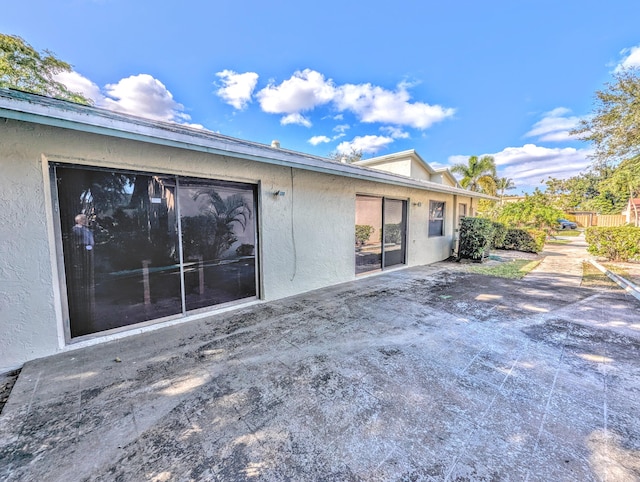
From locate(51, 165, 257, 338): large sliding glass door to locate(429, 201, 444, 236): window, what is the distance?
7.23m

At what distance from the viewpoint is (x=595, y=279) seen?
7035 millimetres

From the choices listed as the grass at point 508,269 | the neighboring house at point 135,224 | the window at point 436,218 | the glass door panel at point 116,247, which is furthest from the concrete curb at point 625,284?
the glass door panel at point 116,247

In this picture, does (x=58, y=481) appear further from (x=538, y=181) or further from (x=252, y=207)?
(x=538, y=181)

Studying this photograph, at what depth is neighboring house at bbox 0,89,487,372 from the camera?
2.95 meters

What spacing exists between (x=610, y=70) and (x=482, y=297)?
1092 cm

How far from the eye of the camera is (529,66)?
1005cm

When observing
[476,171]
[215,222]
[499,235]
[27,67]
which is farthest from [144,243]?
[476,171]

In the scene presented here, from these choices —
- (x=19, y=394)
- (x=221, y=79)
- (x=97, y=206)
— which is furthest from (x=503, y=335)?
(x=221, y=79)

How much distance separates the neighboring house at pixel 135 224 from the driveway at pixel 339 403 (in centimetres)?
53

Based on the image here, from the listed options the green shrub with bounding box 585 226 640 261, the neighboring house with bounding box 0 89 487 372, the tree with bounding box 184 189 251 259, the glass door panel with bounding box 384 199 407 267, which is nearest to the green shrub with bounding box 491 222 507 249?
the green shrub with bounding box 585 226 640 261

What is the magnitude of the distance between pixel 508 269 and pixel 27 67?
2212cm

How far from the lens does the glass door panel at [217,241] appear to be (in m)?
4.24

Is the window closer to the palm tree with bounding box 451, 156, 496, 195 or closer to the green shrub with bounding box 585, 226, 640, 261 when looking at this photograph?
the green shrub with bounding box 585, 226, 640, 261

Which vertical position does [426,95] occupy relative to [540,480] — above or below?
above
